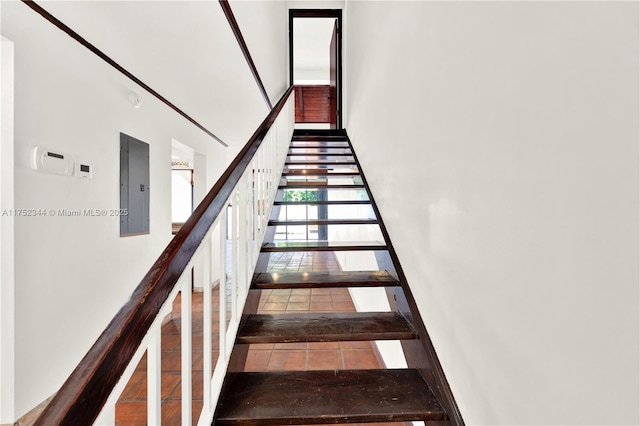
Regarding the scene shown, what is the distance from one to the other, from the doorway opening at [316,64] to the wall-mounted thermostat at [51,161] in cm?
337

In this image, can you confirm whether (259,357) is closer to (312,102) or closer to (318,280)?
(318,280)

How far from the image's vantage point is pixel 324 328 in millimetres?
1427

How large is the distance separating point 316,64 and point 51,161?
6145 millimetres

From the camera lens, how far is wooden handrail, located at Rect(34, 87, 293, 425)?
0.46 m

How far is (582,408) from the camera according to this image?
0.58 meters

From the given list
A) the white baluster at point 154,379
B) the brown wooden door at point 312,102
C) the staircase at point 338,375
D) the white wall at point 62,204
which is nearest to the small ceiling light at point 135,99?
the white wall at point 62,204

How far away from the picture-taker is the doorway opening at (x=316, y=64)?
4594 mm

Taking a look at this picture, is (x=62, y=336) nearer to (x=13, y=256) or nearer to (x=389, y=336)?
(x=13, y=256)

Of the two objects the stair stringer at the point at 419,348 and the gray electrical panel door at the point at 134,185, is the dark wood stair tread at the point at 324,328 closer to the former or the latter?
the stair stringer at the point at 419,348

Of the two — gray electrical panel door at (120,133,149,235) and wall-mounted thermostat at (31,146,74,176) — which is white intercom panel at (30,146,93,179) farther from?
gray electrical panel door at (120,133,149,235)

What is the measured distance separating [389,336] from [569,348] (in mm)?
849

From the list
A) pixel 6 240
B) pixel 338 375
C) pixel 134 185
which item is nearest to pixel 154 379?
pixel 338 375

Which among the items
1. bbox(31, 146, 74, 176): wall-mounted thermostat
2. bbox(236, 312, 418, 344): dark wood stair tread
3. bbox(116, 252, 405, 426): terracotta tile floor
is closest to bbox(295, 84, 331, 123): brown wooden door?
bbox(116, 252, 405, 426): terracotta tile floor

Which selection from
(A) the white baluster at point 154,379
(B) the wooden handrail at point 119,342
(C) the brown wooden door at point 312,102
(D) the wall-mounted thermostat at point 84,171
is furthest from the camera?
(C) the brown wooden door at point 312,102
